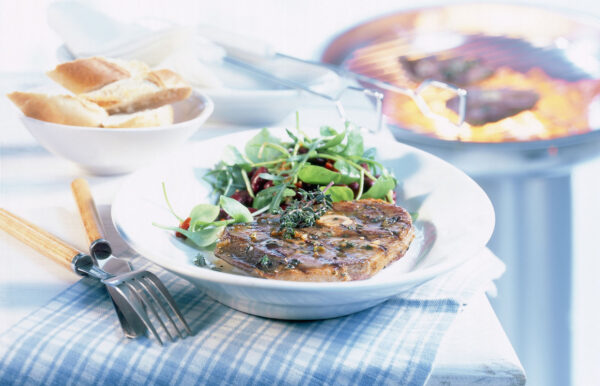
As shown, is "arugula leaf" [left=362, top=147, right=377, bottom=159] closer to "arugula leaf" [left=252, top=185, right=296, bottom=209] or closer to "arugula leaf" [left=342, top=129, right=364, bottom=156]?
"arugula leaf" [left=342, top=129, right=364, bottom=156]

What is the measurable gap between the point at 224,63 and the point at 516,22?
2.50 metres

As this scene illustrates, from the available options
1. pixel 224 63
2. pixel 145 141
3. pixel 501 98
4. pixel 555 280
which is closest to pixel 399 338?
pixel 145 141

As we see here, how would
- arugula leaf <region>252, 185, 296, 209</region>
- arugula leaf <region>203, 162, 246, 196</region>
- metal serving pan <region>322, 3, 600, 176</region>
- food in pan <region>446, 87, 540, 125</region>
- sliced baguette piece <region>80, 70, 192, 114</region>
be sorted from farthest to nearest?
1. metal serving pan <region>322, 3, 600, 176</region>
2. food in pan <region>446, 87, 540, 125</region>
3. sliced baguette piece <region>80, 70, 192, 114</region>
4. arugula leaf <region>203, 162, 246, 196</region>
5. arugula leaf <region>252, 185, 296, 209</region>

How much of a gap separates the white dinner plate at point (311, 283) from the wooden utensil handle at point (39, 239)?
119 millimetres

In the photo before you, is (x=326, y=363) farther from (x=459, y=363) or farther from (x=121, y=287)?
(x=121, y=287)

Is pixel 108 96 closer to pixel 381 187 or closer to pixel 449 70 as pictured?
pixel 381 187

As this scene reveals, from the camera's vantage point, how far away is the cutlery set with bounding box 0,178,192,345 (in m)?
0.90

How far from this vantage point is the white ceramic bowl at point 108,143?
1396mm

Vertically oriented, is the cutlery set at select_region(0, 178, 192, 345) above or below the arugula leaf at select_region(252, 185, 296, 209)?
below

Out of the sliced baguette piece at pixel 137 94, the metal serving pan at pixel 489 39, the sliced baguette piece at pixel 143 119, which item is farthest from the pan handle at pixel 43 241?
the metal serving pan at pixel 489 39

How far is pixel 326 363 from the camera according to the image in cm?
85

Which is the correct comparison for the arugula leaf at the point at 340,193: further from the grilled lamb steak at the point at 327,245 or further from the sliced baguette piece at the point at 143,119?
the sliced baguette piece at the point at 143,119

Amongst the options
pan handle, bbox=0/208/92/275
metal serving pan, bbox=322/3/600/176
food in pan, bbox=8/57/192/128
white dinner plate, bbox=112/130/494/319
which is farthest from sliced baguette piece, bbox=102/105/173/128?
metal serving pan, bbox=322/3/600/176

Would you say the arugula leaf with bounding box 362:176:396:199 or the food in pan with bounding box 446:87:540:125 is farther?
the food in pan with bounding box 446:87:540:125
